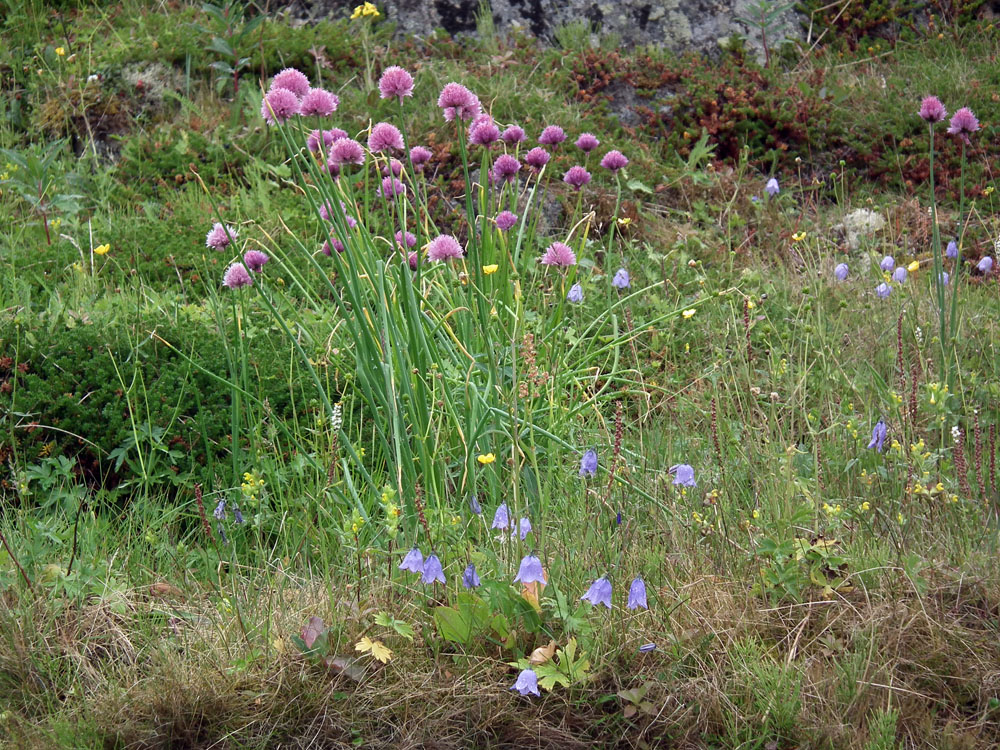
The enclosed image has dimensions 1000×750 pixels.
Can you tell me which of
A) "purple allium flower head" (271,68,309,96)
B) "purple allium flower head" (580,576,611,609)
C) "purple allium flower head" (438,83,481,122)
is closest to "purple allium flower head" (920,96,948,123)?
"purple allium flower head" (438,83,481,122)

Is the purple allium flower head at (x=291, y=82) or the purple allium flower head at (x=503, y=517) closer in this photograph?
the purple allium flower head at (x=503, y=517)

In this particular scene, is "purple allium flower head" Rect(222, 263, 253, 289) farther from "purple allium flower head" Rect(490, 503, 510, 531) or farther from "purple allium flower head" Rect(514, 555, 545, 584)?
"purple allium flower head" Rect(514, 555, 545, 584)

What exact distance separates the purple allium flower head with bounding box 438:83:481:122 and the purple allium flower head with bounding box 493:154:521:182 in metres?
0.34

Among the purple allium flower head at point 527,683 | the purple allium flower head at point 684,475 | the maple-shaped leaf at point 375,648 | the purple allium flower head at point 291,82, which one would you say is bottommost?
the maple-shaped leaf at point 375,648

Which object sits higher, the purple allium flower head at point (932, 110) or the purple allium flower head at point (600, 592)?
the purple allium flower head at point (932, 110)

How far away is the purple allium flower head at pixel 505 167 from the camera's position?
10.9 feet

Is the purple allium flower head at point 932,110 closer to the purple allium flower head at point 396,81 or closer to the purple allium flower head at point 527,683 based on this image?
the purple allium flower head at point 396,81

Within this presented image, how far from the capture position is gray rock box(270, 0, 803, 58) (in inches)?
274

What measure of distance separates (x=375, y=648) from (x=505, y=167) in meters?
1.88

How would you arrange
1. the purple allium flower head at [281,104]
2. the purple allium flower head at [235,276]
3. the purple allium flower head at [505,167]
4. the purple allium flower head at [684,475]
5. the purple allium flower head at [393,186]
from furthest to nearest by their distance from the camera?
the purple allium flower head at [505,167] < the purple allium flower head at [393,186] < the purple allium flower head at [235,276] < the purple allium flower head at [281,104] < the purple allium flower head at [684,475]

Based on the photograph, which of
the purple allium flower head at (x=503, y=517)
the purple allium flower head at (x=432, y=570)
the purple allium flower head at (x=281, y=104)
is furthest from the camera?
the purple allium flower head at (x=281, y=104)

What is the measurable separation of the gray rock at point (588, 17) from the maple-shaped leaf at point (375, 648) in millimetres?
5728

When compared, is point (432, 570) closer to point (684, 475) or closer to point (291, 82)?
point (684, 475)

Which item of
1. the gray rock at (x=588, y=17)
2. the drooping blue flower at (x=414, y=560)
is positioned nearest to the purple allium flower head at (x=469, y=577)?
the drooping blue flower at (x=414, y=560)
